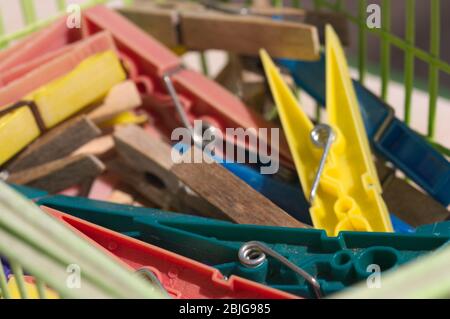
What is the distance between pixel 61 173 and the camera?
2.81 ft

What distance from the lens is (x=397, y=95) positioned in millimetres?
1321

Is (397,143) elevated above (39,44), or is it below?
below

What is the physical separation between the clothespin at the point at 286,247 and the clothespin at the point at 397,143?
171 millimetres

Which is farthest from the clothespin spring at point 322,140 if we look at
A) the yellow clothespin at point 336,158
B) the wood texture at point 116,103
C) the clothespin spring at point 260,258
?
the wood texture at point 116,103

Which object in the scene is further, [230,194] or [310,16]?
[310,16]

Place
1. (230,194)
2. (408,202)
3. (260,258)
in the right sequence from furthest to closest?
(408,202) → (230,194) → (260,258)

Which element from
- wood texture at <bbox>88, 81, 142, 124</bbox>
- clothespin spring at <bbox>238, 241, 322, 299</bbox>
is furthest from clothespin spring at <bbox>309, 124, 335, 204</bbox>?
wood texture at <bbox>88, 81, 142, 124</bbox>

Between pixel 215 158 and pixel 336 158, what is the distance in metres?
0.13

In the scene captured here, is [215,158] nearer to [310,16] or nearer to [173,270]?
[173,270]

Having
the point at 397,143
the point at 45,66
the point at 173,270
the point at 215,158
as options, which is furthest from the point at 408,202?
the point at 45,66

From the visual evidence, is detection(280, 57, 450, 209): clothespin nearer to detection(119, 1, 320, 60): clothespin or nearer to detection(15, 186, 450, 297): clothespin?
detection(119, 1, 320, 60): clothespin
